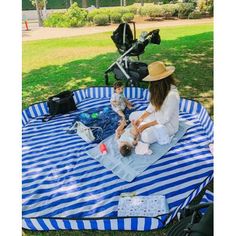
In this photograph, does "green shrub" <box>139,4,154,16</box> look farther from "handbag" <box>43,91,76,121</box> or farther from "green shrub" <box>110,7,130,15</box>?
"handbag" <box>43,91,76,121</box>

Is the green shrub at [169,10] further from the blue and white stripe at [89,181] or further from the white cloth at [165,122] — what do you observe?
the white cloth at [165,122]

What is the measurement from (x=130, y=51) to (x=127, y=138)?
2.03 meters

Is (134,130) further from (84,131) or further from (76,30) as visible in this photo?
(76,30)

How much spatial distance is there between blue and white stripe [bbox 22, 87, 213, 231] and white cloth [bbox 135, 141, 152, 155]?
0.17m

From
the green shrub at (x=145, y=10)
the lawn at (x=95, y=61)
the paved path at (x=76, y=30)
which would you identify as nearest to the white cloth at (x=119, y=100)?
the lawn at (x=95, y=61)

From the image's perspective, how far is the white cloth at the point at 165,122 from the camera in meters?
3.16

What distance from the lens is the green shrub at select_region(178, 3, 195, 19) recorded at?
37.2 ft

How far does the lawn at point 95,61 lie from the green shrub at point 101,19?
6.66 feet

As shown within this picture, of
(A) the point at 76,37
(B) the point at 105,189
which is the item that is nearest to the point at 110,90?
(B) the point at 105,189

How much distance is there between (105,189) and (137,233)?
563 mm

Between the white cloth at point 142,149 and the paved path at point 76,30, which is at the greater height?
the paved path at point 76,30

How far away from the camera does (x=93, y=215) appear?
2561mm

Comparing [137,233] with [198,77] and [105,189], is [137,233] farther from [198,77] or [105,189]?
[198,77]

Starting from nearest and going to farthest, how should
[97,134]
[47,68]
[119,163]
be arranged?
[119,163]
[97,134]
[47,68]
